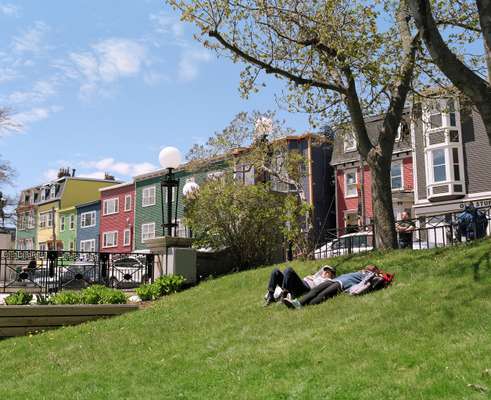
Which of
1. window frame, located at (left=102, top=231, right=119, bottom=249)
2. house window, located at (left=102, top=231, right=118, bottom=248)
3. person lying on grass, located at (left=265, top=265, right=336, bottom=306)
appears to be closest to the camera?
person lying on grass, located at (left=265, top=265, right=336, bottom=306)

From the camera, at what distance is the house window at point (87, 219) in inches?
2343

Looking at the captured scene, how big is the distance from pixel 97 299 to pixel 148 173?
1531 inches

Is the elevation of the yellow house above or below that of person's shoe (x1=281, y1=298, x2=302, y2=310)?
above

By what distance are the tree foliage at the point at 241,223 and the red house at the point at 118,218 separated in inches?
1408

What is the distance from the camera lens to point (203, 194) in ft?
61.2

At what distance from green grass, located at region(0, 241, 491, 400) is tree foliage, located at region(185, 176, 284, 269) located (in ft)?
20.4

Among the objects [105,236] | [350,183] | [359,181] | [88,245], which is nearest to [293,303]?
[359,181]

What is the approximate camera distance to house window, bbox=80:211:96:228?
59500 millimetres

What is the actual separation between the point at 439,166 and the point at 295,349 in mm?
29632

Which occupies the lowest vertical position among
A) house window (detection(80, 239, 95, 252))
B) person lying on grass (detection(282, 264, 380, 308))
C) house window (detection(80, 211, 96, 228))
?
person lying on grass (detection(282, 264, 380, 308))

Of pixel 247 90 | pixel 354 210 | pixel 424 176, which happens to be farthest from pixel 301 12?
pixel 354 210

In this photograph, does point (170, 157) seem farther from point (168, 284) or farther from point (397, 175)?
point (397, 175)

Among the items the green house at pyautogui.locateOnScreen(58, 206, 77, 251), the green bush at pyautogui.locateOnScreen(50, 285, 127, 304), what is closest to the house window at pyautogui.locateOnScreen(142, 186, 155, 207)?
the green house at pyautogui.locateOnScreen(58, 206, 77, 251)

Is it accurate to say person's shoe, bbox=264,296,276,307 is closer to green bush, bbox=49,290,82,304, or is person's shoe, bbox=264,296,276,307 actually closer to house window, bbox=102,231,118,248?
green bush, bbox=49,290,82,304
